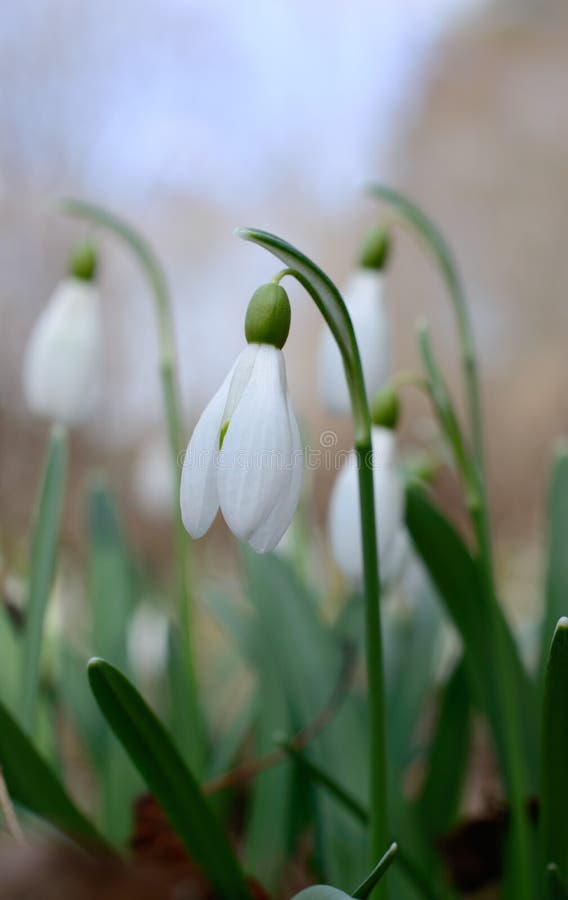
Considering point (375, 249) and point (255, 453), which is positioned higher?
point (375, 249)

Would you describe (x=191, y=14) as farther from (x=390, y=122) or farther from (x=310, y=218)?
(x=390, y=122)

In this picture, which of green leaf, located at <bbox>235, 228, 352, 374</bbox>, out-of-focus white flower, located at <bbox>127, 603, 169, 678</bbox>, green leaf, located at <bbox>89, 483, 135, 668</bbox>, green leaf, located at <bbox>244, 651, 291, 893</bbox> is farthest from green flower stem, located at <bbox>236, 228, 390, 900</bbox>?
out-of-focus white flower, located at <bbox>127, 603, 169, 678</bbox>

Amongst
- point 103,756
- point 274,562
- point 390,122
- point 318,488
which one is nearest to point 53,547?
point 274,562

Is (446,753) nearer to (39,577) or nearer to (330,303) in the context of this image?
(39,577)

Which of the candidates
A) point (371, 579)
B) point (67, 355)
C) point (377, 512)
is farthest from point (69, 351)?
point (371, 579)

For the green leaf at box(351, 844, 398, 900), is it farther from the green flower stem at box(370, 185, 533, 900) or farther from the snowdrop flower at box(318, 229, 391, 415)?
the snowdrop flower at box(318, 229, 391, 415)

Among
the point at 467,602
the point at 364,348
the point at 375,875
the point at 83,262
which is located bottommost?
the point at 375,875

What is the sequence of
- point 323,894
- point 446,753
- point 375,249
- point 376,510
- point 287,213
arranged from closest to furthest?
point 323,894
point 376,510
point 375,249
point 446,753
point 287,213

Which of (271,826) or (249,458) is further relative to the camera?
(271,826)
